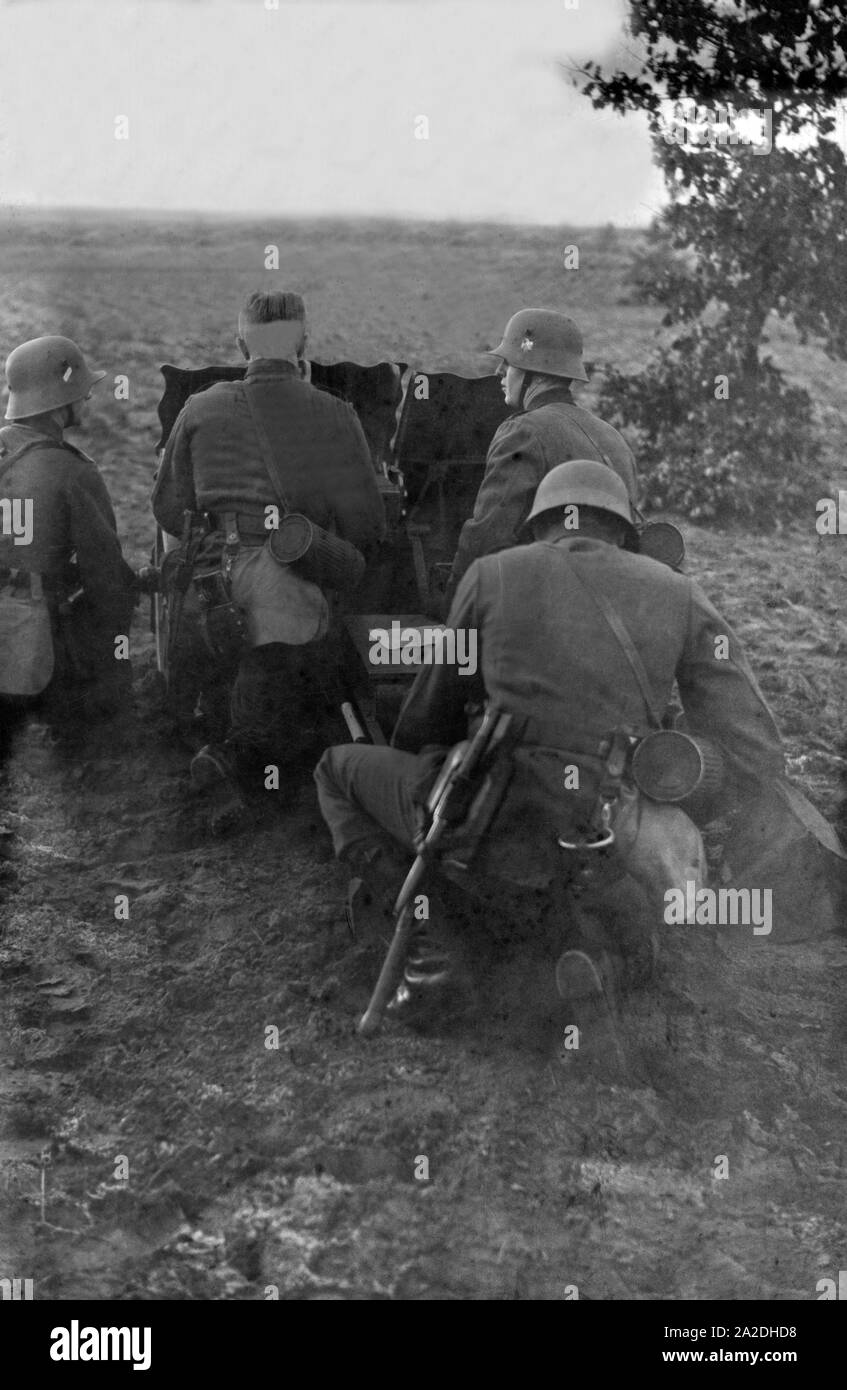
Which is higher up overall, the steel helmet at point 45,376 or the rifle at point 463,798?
the steel helmet at point 45,376

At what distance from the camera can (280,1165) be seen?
321 centimetres

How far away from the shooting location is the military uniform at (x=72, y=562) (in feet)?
12.3

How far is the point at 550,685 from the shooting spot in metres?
3.29

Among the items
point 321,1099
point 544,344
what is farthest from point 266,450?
point 321,1099

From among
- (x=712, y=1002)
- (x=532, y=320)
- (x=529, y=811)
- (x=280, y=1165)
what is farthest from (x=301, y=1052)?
(x=532, y=320)

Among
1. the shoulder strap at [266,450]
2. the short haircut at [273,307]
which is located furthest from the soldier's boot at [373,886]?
the short haircut at [273,307]

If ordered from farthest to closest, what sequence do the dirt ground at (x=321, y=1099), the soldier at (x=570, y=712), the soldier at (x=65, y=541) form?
the soldier at (x=65, y=541) < the soldier at (x=570, y=712) < the dirt ground at (x=321, y=1099)

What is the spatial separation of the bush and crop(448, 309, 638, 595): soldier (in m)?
0.09

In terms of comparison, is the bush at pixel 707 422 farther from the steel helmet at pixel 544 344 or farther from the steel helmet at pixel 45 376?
the steel helmet at pixel 45 376

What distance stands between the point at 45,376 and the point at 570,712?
173 centimetres

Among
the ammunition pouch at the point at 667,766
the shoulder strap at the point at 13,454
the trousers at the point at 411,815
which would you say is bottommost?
the trousers at the point at 411,815

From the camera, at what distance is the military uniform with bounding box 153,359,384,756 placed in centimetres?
371

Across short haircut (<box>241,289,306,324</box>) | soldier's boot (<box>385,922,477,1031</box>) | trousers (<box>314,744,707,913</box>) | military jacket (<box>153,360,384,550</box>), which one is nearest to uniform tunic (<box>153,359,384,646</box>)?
military jacket (<box>153,360,384,550</box>)

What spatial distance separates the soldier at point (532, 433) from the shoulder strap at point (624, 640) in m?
0.34
